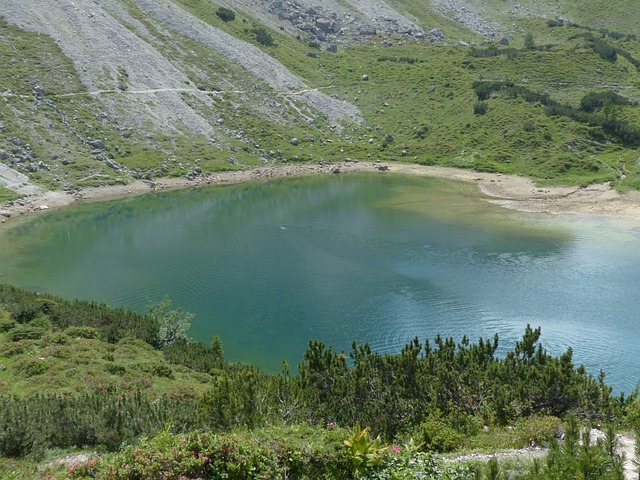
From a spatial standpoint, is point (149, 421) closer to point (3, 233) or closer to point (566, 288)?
point (566, 288)

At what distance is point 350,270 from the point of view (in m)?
45.2

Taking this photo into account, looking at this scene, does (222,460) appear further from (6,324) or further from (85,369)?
(6,324)

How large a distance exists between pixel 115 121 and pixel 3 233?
38.9m

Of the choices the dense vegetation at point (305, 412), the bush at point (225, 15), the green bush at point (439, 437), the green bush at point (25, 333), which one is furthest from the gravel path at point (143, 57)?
the green bush at point (439, 437)

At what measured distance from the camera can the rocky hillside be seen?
85188 mm

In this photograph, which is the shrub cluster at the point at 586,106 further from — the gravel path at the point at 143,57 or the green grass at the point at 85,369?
the green grass at the point at 85,369

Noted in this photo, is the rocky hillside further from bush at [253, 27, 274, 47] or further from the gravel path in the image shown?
bush at [253, 27, 274, 47]

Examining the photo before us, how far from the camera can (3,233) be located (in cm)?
5778

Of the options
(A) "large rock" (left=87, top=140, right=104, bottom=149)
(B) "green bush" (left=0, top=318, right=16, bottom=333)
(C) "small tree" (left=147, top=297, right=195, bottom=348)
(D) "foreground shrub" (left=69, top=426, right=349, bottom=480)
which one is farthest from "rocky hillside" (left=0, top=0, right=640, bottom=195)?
(D) "foreground shrub" (left=69, top=426, right=349, bottom=480)

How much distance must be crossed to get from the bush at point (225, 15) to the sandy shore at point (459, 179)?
61152 mm

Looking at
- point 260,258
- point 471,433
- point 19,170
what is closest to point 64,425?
point 471,433

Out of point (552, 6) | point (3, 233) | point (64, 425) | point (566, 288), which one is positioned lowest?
point (3, 233)

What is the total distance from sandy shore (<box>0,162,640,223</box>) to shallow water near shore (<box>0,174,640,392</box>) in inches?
138

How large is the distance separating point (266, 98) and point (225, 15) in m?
38.8
